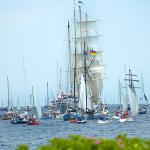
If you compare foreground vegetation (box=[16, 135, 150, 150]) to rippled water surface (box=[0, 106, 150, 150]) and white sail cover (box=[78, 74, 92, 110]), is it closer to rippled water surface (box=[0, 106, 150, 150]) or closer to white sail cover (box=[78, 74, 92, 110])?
rippled water surface (box=[0, 106, 150, 150])

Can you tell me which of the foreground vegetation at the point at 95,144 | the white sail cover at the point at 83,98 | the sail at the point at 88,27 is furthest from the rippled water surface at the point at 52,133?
the sail at the point at 88,27

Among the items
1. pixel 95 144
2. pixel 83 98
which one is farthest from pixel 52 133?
A: pixel 95 144

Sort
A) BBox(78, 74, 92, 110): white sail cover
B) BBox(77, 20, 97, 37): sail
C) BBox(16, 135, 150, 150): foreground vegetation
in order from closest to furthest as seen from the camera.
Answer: BBox(16, 135, 150, 150): foreground vegetation, BBox(78, 74, 92, 110): white sail cover, BBox(77, 20, 97, 37): sail

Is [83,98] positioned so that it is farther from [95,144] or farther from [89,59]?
[95,144]

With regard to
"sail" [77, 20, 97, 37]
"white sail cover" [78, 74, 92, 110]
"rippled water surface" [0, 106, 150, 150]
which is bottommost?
"rippled water surface" [0, 106, 150, 150]

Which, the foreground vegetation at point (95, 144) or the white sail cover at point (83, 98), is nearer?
the foreground vegetation at point (95, 144)

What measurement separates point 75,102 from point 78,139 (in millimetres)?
123784

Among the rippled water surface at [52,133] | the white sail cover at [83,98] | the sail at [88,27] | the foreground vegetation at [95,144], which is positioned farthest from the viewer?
the sail at [88,27]

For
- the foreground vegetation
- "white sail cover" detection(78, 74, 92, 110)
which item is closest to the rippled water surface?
"white sail cover" detection(78, 74, 92, 110)

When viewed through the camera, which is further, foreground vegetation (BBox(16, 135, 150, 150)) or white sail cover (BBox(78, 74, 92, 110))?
white sail cover (BBox(78, 74, 92, 110))

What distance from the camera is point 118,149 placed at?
563 inches

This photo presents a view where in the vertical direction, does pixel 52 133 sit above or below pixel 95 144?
below

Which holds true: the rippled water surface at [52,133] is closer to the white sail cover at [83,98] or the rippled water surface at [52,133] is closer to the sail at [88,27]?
the white sail cover at [83,98]

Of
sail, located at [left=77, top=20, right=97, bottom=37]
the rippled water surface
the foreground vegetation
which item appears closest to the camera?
the foreground vegetation
